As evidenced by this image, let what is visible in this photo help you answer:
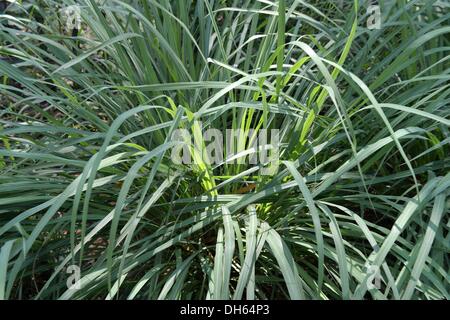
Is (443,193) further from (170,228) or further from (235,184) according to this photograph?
A: (170,228)

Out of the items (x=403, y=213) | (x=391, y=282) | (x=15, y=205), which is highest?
(x=15, y=205)

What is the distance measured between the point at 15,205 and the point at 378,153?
750 mm

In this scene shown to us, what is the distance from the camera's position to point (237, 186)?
154 cm

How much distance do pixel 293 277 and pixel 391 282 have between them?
17cm

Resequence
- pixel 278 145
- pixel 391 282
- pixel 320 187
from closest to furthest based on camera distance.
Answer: pixel 391 282, pixel 320 187, pixel 278 145

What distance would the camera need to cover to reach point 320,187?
136 cm

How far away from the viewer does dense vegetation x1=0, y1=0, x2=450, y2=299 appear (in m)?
1.30

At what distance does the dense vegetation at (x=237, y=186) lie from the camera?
130 centimetres

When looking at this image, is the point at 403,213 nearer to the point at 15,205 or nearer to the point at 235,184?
the point at 235,184

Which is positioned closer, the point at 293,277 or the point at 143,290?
the point at 293,277

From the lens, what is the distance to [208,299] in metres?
1.30

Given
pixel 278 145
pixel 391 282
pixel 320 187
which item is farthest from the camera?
pixel 278 145

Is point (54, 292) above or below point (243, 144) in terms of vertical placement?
below
